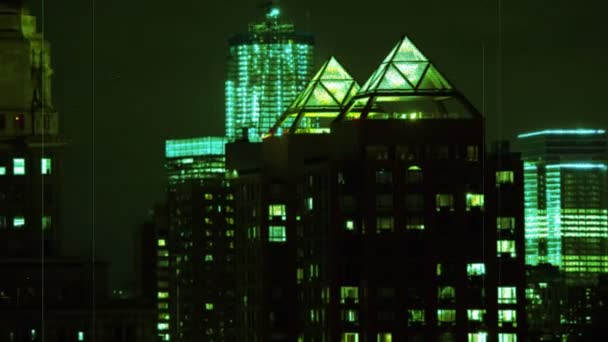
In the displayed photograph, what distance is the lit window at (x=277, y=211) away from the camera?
6289 inches

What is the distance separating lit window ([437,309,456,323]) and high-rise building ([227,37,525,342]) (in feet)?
0.27

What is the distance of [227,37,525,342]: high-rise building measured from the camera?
138 metres

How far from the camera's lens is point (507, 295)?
14838 centimetres

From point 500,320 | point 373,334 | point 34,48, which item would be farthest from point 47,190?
point 500,320

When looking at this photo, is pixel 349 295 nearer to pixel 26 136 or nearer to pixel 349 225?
pixel 349 225

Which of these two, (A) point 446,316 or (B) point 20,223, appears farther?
(A) point 446,316

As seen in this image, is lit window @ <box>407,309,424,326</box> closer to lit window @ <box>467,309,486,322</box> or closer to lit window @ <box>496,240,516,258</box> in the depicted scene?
lit window @ <box>467,309,486,322</box>

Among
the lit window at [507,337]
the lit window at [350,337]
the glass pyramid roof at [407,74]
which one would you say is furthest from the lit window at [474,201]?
the lit window at [350,337]

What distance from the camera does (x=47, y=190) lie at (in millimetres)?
126375

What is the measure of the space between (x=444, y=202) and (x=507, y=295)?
10567 millimetres

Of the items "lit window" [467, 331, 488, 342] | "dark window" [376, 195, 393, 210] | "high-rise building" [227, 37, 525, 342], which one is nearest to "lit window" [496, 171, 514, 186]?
"high-rise building" [227, 37, 525, 342]

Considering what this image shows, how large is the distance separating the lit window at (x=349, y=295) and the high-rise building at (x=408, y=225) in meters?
0.06

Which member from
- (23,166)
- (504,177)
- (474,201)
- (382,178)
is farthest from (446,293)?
(23,166)

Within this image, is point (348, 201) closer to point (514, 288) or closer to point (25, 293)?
point (514, 288)
